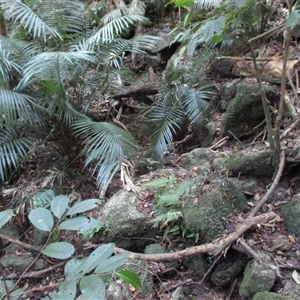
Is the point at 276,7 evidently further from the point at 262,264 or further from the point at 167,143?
the point at 262,264

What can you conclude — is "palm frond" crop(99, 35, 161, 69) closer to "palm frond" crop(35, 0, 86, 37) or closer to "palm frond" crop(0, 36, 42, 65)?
"palm frond" crop(35, 0, 86, 37)

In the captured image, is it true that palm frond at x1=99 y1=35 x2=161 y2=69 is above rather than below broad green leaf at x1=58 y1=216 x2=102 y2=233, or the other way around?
below

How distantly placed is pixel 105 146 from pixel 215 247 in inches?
64.1

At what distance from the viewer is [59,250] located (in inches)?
35.3

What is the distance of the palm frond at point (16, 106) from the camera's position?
10.4ft

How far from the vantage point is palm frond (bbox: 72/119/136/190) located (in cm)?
336

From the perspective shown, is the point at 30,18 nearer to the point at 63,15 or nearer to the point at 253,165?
the point at 63,15

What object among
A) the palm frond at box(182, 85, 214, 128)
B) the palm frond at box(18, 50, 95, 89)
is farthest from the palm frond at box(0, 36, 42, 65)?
the palm frond at box(182, 85, 214, 128)

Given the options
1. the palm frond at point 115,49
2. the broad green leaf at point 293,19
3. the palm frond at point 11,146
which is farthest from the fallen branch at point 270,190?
the palm frond at point 11,146

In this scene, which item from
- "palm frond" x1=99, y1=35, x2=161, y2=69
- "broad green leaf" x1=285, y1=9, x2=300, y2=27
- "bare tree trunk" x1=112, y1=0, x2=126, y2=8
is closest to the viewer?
"broad green leaf" x1=285, y1=9, x2=300, y2=27

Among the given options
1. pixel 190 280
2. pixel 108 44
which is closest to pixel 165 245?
pixel 190 280

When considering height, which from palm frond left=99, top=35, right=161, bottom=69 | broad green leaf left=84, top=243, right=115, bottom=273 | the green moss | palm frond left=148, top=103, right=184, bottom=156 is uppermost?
broad green leaf left=84, top=243, right=115, bottom=273

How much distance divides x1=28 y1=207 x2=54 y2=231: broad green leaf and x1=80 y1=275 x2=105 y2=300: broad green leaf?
19cm

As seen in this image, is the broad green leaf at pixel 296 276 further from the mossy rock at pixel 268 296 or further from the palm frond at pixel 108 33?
the palm frond at pixel 108 33
